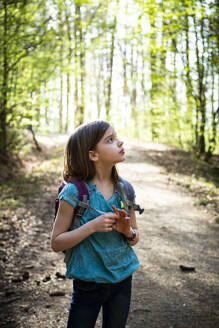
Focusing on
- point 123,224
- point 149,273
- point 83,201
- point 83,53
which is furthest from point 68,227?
point 83,53

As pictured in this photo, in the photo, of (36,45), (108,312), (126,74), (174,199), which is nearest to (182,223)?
(174,199)

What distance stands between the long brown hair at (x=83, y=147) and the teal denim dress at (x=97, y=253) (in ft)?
0.32

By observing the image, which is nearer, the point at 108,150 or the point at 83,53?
the point at 108,150

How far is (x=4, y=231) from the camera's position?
5223mm

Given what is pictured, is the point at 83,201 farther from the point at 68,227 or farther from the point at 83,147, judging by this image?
the point at 83,147

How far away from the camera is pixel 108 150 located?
182cm

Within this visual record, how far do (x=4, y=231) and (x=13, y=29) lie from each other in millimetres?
4977

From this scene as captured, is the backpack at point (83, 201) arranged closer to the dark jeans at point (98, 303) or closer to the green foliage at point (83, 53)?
the dark jeans at point (98, 303)

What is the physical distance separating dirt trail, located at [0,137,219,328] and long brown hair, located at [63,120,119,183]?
178cm

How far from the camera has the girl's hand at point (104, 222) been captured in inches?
63.1

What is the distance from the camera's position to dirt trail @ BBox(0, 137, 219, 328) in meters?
3.01

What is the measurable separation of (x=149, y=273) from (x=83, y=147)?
2.83m

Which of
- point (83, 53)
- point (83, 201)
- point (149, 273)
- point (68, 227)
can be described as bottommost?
point (149, 273)

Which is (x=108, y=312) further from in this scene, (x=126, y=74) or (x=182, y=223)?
(x=126, y=74)
